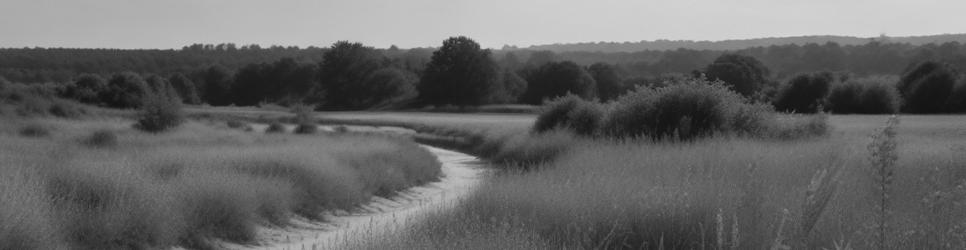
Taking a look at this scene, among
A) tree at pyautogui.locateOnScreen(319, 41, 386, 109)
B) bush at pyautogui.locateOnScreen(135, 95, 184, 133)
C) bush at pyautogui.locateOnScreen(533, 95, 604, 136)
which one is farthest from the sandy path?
tree at pyautogui.locateOnScreen(319, 41, 386, 109)

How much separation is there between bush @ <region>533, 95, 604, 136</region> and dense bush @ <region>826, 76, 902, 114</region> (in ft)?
92.5

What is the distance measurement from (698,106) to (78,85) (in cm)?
5309

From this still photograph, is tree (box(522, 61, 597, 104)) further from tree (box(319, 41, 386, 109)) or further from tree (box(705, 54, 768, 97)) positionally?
tree (box(319, 41, 386, 109))

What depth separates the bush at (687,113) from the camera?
26.2 m

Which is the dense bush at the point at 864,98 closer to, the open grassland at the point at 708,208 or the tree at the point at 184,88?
the open grassland at the point at 708,208

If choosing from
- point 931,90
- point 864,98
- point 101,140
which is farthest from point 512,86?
point 101,140

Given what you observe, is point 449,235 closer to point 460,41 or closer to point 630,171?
point 630,171

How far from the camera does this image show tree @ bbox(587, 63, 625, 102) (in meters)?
94.7

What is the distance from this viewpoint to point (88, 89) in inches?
2633

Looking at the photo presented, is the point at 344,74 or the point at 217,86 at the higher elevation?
the point at 344,74

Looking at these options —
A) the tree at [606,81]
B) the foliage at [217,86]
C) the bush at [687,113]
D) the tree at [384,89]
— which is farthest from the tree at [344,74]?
the bush at [687,113]

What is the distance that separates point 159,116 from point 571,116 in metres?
17.6

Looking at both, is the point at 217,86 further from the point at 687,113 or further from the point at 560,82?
the point at 687,113

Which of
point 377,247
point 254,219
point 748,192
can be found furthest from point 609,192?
point 254,219
